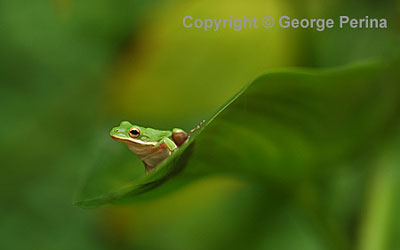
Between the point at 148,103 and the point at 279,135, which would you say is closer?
the point at 279,135

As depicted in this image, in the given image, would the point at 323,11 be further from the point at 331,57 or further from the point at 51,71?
the point at 51,71

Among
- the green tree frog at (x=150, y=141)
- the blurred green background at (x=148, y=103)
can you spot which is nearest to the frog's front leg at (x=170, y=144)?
the green tree frog at (x=150, y=141)

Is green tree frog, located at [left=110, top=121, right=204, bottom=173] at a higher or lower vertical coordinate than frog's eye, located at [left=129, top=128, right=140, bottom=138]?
lower

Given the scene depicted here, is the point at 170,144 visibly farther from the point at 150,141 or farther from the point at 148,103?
the point at 148,103

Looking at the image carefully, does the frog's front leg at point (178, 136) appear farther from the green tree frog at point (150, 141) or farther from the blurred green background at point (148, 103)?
the blurred green background at point (148, 103)

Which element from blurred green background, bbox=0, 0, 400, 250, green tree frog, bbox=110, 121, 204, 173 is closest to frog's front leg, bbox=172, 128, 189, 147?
green tree frog, bbox=110, 121, 204, 173

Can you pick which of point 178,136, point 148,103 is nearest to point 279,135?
point 178,136

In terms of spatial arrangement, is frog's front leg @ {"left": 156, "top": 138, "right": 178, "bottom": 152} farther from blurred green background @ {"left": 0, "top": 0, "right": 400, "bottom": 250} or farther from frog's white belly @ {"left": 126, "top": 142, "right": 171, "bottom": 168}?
blurred green background @ {"left": 0, "top": 0, "right": 400, "bottom": 250}
